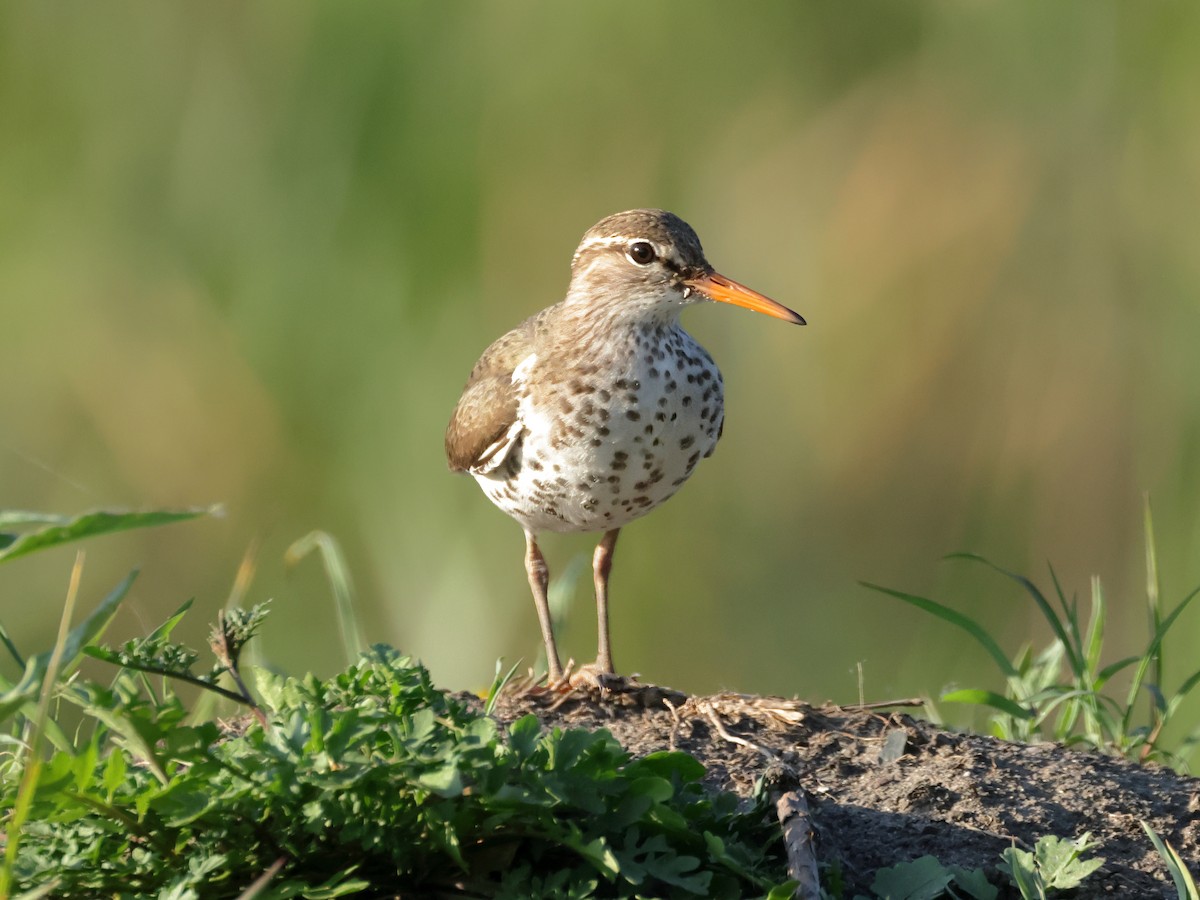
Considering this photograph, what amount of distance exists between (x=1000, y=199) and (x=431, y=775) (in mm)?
5019

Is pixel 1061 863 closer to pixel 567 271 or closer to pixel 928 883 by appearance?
pixel 928 883

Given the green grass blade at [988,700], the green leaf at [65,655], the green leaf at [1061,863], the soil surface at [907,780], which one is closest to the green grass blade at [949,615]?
the green grass blade at [988,700]

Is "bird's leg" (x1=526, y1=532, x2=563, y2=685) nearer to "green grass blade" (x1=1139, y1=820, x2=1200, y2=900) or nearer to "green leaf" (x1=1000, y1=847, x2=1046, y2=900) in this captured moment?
"green leaf" (x1=1000, y1=847, x2=1046, y2=900)

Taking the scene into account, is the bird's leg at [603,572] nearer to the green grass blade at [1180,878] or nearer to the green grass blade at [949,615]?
the green grass blade at [949,615]

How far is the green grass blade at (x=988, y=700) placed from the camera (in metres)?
3.63

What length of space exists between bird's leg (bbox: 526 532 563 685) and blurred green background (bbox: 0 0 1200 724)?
1.10m

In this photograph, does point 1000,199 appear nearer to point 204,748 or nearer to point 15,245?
point 15,245

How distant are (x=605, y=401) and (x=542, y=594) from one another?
2.57 ft

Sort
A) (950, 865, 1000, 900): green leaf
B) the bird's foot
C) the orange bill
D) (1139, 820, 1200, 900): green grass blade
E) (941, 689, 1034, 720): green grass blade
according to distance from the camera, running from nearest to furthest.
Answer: (1139, 820, 1200, 900): green grass blade < (950, 865, 1000, 900): green leaf < (941, 689, 1034, 720): green grass blade < the bird's foot < the orange bill

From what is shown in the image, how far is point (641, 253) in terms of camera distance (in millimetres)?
4766

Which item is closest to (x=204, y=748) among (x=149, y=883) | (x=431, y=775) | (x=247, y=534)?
(x=149, y=883)

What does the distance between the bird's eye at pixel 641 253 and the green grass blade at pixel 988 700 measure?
176 cm

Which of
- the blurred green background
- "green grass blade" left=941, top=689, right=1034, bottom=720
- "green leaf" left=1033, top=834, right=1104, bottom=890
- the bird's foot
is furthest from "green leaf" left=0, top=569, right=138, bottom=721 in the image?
the blurred green background

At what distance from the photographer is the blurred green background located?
620cm
